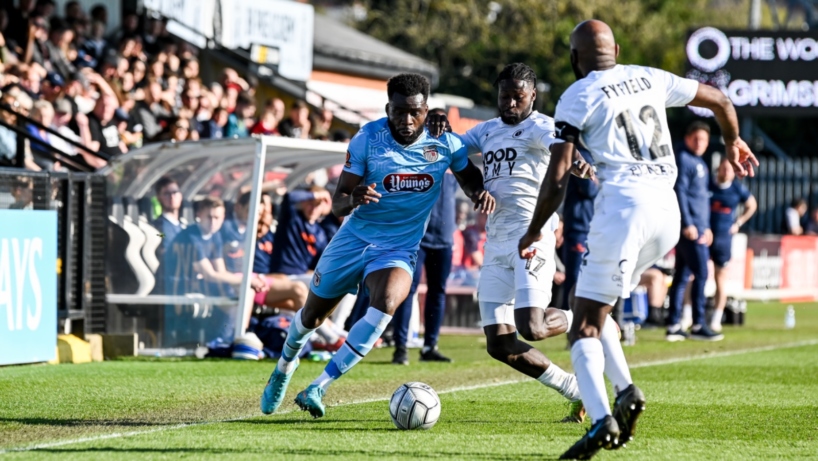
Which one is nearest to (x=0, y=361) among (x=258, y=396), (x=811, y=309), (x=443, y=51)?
(x=258, y=396)

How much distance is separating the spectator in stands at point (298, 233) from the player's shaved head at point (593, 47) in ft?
21.6

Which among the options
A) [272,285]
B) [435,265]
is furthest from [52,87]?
[435,265]

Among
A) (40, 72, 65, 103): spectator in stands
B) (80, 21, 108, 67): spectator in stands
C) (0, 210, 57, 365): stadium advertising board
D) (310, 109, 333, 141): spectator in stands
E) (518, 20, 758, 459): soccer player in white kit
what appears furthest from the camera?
(310, 109, 333, 141): spectator in stands

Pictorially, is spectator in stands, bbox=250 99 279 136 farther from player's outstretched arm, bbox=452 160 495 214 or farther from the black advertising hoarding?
the black advertising hoarding

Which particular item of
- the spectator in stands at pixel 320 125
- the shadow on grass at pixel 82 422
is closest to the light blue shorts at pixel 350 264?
the shadow on grass at pixel 82 422

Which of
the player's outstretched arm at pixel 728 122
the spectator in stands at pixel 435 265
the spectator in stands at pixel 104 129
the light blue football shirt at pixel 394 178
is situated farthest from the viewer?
the spectator in stands at pixel 104 129

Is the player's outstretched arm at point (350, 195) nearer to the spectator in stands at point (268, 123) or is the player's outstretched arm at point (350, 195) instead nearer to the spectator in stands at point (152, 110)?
the spectator in stands at point (152, 110)

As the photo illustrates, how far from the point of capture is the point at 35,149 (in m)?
13.8

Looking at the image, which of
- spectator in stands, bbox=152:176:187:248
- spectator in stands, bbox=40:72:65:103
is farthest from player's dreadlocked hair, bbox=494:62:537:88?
spectator in stands, bbox=40:72:65:103

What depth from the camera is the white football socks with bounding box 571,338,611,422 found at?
20.6 ft

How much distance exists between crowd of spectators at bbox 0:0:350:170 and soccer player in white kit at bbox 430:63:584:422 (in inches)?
244

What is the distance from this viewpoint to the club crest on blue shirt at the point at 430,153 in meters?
7.98

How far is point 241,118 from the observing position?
17250mm

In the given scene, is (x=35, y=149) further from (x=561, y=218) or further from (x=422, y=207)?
(x=422, y=207)
